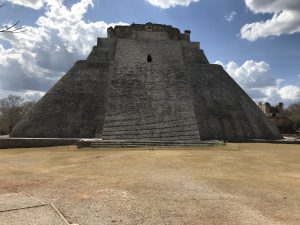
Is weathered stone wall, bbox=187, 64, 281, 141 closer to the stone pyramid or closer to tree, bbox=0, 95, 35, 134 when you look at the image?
the stone pyramid

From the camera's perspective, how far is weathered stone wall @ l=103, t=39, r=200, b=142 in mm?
21594

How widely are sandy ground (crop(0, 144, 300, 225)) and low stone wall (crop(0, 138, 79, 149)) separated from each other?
7281mm

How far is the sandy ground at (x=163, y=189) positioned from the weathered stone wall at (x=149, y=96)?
8503mm

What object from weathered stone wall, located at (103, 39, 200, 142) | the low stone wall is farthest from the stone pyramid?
the low stone wall

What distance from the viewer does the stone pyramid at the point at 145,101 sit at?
2212cm

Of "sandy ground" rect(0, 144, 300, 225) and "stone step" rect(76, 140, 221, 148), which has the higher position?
"stone step" rect(76, 140, 221, 148)

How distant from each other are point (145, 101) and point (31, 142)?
299 inches

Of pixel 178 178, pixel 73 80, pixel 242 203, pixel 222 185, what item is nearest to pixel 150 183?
pixel 178 178

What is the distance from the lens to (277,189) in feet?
27.3

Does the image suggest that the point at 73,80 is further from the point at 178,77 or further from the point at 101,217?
the point at 101,217

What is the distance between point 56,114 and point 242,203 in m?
18.0

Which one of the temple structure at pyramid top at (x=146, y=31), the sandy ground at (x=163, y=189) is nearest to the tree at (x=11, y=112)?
the temple structure at pyramid top at (x=146, y=31)

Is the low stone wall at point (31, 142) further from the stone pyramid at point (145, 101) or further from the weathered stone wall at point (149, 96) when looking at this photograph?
the weathered stone wall at point (149, 96)

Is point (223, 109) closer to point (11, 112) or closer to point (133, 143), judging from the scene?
point (133, 143)
